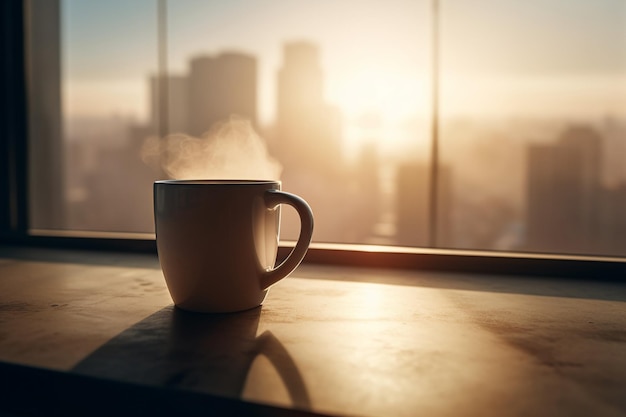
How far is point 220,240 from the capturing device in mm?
589

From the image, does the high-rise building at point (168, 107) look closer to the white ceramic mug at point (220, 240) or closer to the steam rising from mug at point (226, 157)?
the steam rising from mug at point (226, 157)

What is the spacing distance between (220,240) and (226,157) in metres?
0.36

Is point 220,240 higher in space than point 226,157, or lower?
lower

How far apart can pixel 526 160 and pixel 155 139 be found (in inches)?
68.5

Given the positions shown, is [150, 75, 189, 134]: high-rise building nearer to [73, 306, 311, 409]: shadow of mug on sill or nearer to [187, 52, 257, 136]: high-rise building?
[187, 52, 257, 136]: high-rise building

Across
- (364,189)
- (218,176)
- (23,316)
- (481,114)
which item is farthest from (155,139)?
(481,114)

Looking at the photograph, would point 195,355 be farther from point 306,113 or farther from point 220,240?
point 306,113

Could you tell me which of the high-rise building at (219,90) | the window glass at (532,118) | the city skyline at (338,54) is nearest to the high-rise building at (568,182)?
the window glass at (532,118)

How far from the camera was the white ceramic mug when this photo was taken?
59 centimetres

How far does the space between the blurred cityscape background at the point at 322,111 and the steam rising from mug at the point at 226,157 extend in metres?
0.04

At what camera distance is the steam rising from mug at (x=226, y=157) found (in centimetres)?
90

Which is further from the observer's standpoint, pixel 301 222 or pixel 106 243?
pixel 106 243

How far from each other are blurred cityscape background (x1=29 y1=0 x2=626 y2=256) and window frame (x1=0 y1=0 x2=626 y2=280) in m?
0.05

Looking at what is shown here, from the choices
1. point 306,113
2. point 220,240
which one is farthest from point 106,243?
point 306,113
